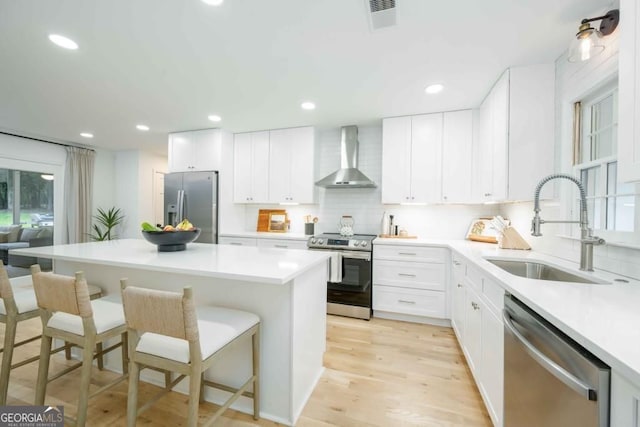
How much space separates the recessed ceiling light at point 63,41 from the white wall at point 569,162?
11.1ft

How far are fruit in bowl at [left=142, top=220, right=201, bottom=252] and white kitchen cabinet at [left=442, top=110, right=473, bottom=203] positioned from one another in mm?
2733

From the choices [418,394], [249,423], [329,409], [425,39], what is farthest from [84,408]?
[425,39]

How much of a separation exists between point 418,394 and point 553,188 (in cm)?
185

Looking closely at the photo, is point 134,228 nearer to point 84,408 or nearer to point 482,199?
point 84,408

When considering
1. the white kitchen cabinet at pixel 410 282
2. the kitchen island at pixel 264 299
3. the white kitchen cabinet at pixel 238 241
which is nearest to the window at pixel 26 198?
the white kitchen cabinet at pixel 238 241

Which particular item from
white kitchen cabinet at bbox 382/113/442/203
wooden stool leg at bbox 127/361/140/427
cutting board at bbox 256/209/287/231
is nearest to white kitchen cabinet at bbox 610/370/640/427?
wooden stool leg at bbox 127/361/140/427

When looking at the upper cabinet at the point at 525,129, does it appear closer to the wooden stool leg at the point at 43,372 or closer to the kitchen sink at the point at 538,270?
the kitchen sink at the point at 538,270

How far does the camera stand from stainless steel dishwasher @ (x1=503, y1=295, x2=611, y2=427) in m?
0.73

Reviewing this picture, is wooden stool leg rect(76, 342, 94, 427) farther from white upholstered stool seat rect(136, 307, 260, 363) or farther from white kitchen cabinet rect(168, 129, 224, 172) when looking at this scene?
white kitchen cabinet rect(168, 129, 224, 172)

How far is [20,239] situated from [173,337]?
501 centimetres

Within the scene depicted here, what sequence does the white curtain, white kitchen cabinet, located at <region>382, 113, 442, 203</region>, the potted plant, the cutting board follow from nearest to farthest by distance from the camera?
white kitchen cabinet, located at <region>382, 113, 442, 203</region> → the cutting board → the white curtain → the potted plant

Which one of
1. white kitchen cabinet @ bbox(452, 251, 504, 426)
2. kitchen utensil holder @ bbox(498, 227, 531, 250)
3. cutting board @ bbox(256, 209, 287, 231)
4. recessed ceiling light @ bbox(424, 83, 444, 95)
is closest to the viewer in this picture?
white kitchen cabinet @ bbox(452, 251, 504, 426)

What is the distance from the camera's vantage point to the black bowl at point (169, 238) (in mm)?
1871

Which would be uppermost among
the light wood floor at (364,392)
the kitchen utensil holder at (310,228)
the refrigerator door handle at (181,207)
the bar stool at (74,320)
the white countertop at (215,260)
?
the refrigerator door handle at (181,207)
